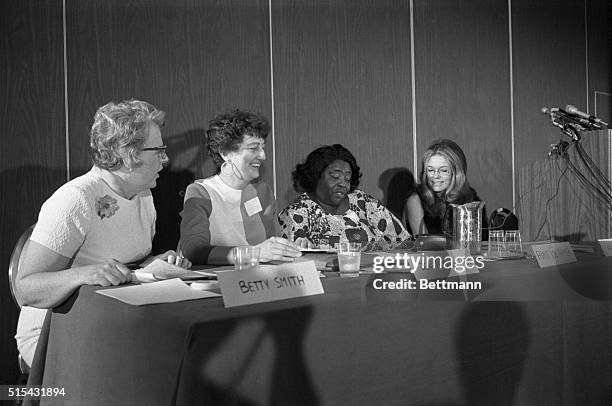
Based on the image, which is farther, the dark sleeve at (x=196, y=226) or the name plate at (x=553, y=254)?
the dark sleeve at (x=196, y=226)

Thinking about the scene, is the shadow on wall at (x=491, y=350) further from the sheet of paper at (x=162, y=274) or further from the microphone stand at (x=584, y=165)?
the microphone stand at (x=584, y=165)

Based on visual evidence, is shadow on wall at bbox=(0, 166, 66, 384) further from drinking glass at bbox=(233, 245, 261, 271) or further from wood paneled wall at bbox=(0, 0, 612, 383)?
drinking glass at bbox=(233, 245, 261, 271)

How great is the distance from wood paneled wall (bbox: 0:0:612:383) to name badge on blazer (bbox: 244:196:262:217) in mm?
599

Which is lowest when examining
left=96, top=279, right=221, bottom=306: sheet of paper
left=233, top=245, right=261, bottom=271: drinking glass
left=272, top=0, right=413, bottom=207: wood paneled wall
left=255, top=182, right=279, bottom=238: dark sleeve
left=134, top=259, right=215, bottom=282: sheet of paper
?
left=96, top=279, right=221, bottom=306: sheet of paper

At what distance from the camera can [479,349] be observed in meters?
1.36

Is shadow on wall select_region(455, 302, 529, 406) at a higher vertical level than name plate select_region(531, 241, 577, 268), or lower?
lower

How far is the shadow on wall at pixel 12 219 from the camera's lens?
277cm

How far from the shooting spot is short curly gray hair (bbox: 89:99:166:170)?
188 centimetres

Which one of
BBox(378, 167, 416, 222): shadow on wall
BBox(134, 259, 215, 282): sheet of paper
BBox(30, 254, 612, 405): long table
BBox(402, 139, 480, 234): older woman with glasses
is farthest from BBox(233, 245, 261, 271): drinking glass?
BBox(378, 167, 416, 222): shadow on wall

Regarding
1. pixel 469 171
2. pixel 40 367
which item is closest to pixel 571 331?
pixel 40 367

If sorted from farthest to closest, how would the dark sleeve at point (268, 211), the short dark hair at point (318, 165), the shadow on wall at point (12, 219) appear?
1. the short dark hair at point (318, 165)
2. the dark sleeve at point (268, 211)
3. the shadow on wall at point (12, 219)

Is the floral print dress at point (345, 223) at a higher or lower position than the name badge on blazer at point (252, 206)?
Answer: lower

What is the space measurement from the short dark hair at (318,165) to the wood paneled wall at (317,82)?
14 cm

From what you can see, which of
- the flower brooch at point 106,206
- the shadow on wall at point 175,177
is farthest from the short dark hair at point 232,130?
the flower brooch at point 106,206
